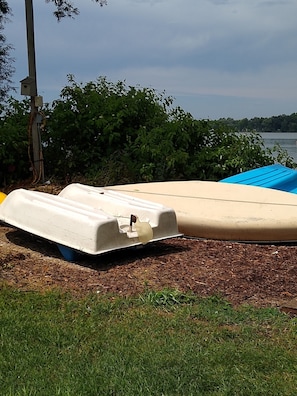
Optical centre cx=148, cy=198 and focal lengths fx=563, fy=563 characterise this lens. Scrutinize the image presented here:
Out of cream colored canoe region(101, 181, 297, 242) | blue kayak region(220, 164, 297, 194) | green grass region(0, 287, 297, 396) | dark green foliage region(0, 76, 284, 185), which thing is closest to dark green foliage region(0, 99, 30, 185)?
dark green foliage region(0, 76, 284, 185)

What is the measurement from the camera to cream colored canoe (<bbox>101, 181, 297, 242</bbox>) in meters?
5.15

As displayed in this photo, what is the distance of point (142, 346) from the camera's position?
9.05 ft

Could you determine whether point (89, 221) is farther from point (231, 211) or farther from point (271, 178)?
point (271, 178)

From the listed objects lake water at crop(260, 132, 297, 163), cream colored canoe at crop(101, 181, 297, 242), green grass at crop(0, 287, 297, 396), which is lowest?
green grass at crop(0, 287, 297, 396)

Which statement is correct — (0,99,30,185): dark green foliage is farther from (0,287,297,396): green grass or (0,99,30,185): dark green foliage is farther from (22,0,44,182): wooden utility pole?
(0,287,297,396): green grass

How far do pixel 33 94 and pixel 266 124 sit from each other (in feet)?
12.1

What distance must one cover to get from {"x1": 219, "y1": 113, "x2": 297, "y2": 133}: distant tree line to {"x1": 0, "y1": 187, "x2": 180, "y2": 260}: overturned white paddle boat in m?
4.07

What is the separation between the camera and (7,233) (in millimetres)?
5367

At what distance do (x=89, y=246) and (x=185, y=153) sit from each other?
12.9 ft

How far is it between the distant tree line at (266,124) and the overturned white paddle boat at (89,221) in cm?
407

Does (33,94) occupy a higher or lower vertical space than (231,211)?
higher

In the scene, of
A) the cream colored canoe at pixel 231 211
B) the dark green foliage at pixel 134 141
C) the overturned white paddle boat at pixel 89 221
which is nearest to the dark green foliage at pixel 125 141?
the dark green foliage at pixel 134 141

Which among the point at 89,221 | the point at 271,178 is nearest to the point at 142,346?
the point at 89,221

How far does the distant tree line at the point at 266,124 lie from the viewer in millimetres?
8805
